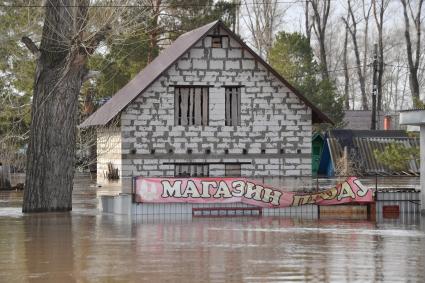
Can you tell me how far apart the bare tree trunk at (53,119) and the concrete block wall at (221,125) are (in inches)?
407

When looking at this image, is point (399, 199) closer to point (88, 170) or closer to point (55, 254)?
point (55, 254)

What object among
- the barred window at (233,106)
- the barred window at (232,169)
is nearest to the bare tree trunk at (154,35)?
the barred window at (233,106)

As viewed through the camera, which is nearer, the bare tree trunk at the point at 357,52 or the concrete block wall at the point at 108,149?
the concrete block wall at the point at 108,149

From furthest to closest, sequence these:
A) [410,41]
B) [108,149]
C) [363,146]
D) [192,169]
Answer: [410,41] < [363,146] < [108,149] < [192,169]

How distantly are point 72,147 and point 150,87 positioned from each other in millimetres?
10626

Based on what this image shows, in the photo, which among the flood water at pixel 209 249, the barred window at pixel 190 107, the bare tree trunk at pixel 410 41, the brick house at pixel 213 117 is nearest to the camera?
the flood water at pixel 209 249

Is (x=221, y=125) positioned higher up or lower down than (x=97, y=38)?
lower down

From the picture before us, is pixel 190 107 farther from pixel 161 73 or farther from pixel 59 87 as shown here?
pixel 59 87

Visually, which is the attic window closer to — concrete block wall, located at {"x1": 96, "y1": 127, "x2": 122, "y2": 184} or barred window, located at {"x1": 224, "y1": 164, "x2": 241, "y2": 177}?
barred window, located at {"x1": 224, "y1": 164, "x2": 241, "y2": 177}

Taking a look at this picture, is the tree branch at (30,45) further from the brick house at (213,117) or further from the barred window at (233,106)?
the barred window at (233,106)

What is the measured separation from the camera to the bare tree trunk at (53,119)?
27.7 metres

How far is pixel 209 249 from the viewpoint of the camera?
56.6 feet

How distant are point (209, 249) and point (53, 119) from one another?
488 inches

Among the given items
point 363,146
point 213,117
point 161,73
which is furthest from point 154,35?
point 161,73
